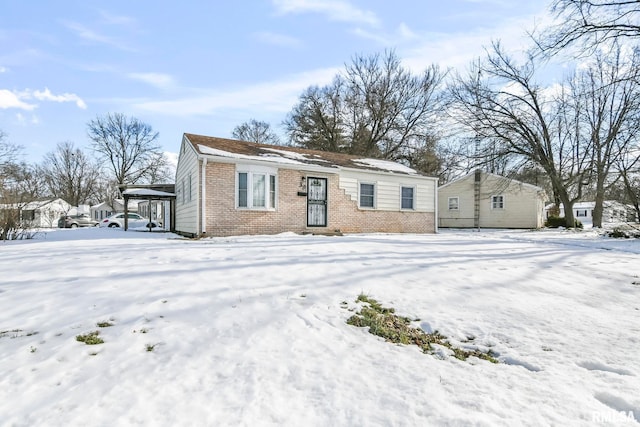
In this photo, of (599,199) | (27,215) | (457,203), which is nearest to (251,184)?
(27,215)

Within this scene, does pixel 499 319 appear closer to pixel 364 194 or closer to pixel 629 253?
pixel 629 253

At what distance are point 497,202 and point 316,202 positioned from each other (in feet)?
54.1

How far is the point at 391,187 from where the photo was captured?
14961 mm

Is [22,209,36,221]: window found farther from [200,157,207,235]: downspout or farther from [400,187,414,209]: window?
[400,187,414,209]: window

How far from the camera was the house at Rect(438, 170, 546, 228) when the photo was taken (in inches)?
888

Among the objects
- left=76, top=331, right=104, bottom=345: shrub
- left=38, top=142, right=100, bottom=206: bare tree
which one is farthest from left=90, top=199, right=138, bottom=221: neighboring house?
left=76, top=331, right=104, bottom=345: shrub

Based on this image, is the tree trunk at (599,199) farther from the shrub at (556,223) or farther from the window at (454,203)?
the window at (454,203)

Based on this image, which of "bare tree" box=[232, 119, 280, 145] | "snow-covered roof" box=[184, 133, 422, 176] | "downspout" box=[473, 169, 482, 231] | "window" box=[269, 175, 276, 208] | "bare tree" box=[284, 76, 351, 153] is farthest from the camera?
"bare tree" box=[232, 119, 280, 145]

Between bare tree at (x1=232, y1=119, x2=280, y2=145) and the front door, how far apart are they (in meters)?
25.5

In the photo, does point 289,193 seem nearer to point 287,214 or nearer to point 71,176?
point 287,214

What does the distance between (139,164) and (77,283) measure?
3987cm

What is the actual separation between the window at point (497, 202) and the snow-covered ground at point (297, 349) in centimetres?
1988

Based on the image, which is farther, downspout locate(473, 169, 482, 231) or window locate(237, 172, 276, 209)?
downspout locate(473, 169, 482, 231)

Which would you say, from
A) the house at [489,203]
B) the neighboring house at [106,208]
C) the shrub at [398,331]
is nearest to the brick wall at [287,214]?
the shrub at [398,331]
